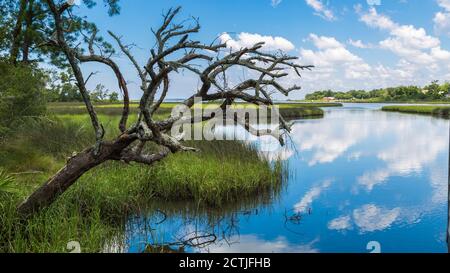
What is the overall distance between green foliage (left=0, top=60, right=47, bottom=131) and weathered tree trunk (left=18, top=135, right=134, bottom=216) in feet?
16.7

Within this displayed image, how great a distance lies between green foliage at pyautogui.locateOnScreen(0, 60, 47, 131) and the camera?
10508 millimetres

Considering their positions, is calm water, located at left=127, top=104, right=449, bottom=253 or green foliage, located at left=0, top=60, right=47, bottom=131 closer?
calm water, located at left=127, top=104, right=449, bottom=253

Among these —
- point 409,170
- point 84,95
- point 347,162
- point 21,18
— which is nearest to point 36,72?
point 21,18

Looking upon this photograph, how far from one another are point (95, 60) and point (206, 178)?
170 inches

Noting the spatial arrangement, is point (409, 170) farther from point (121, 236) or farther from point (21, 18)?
point (21, 18)

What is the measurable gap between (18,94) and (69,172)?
22.1 feet

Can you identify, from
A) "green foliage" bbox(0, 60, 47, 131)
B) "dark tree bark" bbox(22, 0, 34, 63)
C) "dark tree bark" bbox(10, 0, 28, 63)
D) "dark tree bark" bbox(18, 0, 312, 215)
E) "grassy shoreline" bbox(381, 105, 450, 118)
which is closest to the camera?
"dark tree bark" bbox(18, 0, 312, 215)

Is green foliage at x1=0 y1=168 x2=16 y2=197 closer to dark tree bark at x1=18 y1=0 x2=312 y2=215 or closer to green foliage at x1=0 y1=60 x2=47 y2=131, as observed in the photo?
dark tree bark at x1=18 y1=0 x2=312 y2=215

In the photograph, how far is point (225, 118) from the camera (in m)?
6.73

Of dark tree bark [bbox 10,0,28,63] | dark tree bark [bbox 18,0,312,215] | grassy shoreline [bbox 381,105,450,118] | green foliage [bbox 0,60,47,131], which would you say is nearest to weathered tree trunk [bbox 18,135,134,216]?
dark tree bark [bbox 18,0,312,215]

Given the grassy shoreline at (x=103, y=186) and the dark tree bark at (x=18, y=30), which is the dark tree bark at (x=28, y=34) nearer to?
the dark tree bark at (x=18, y=30)

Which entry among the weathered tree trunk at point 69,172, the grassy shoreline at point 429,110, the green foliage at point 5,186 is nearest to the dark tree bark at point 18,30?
the green foliage at point 5,186

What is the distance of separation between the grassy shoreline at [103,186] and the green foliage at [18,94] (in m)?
0.56

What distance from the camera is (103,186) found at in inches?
317
